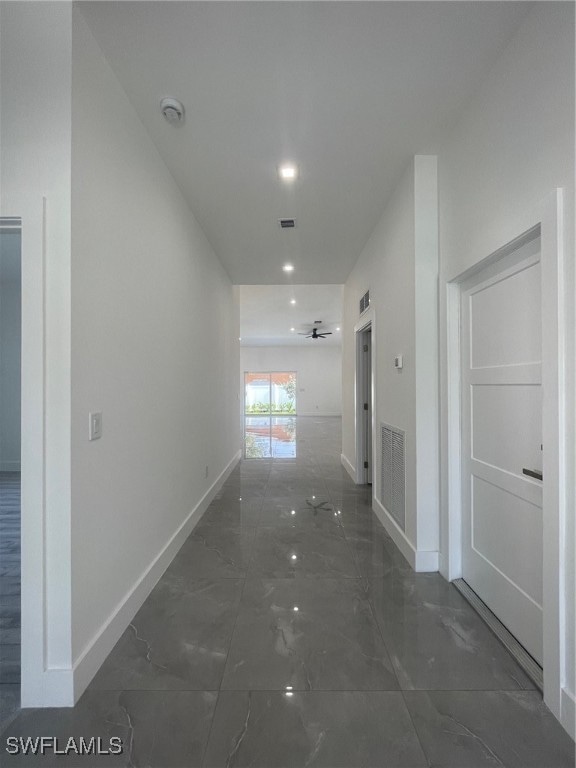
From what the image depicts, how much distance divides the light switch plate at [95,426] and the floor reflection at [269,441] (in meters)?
Result: 5.20

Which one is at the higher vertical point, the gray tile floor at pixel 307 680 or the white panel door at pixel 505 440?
the white panel door at pixel 505 440

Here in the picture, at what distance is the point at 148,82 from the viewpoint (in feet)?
6.34

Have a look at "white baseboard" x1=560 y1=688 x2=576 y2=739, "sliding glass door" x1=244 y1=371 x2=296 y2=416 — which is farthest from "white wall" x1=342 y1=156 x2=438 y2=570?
"sliding glass door" x1=244 y1=371 x2=296 y2=416

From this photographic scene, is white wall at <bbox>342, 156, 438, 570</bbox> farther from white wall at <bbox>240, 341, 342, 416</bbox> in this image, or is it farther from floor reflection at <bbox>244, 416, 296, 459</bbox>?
white wall at <bbox>240, 341, 342, 416</bbox>

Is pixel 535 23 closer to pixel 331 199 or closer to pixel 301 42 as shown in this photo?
pixel 301 42

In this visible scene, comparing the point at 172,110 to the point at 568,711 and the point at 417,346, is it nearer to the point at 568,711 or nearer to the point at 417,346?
the point at 417,346

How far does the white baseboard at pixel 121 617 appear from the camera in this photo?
158cm

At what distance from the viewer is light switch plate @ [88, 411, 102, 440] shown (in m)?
1.67

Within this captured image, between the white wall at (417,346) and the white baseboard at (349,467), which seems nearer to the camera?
the white wall at (417,346)

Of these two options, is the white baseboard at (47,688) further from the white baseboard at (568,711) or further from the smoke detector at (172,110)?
the smoke detector at (172,110)

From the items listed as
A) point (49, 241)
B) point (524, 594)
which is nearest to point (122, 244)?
point (49, 241)

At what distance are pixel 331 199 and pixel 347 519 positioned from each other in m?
3.03

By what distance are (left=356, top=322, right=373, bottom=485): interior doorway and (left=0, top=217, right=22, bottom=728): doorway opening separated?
12.5 ft

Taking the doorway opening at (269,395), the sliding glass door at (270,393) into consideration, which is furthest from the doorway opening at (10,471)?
the sliding glass door at (270,393)
